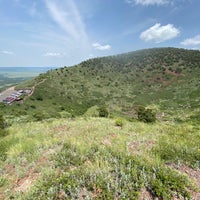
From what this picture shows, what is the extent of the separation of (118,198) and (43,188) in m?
1.87

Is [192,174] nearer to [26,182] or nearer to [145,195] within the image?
[145,195]

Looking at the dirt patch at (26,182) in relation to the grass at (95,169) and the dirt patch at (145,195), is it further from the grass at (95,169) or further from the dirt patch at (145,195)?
the dirt patch at (145,195)

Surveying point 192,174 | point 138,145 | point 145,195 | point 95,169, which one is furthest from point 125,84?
point 145,195

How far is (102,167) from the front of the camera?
16.4 ft

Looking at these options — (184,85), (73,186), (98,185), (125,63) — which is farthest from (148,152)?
(125,63)

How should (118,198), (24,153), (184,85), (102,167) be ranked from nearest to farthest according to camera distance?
(118,198) → (102,167) → (24,153) → (184,85)

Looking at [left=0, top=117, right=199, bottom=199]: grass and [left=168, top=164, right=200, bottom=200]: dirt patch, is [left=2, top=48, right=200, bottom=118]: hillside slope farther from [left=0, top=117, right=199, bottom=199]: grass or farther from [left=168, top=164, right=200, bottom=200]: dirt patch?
[left=168, top=164, right=200, bottom=200]: dirt patch

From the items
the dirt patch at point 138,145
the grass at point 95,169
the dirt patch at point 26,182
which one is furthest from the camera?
the dirt patch at point 138,145

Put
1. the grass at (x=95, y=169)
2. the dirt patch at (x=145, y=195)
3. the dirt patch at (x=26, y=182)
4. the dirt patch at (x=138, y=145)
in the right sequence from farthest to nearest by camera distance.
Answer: the dirt patch at (x=138, y=145)
the dirt patch at (x=26, y=182)
the grass at (x=95, y=169)
the dirt patch at (x=145, y=195)

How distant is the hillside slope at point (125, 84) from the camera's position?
168 ft

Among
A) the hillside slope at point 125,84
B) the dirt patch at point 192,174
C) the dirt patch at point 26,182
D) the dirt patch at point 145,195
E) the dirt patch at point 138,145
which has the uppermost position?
the dirt patch at point 145,195

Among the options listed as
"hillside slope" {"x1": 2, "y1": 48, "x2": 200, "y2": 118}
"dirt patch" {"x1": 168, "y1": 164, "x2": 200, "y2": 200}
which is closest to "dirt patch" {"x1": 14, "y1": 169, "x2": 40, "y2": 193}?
"dirt patch" {"x1": 168, "y1": 164, "x2": 200, "y2": 200}

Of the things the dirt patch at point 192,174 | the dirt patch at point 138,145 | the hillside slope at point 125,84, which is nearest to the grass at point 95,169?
the dirt patch at point 138,145

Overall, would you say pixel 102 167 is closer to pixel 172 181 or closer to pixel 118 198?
pixel 118 198
